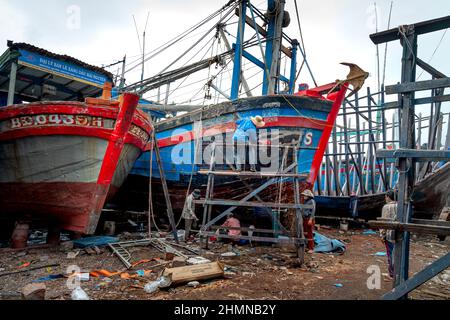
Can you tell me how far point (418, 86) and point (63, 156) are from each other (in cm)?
577

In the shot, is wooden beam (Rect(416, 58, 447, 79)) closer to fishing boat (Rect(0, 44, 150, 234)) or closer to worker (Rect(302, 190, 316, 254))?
worker (Rect(302, 190, 316, 254))

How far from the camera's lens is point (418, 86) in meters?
2.49

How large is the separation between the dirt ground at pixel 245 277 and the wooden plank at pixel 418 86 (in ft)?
8.53

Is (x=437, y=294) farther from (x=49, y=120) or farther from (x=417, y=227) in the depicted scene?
(x=49, y=120)

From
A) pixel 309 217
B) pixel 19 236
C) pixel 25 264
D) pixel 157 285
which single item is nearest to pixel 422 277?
pixel 157 285

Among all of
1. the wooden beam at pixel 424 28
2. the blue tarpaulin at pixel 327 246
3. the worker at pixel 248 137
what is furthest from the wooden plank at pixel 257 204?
the wooden beam at pixel 424 28

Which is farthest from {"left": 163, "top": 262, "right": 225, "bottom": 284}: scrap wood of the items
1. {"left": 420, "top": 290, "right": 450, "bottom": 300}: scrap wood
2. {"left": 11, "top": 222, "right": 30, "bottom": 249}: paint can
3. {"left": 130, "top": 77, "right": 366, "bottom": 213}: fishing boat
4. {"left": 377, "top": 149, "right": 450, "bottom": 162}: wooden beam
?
{"left": 11, "top": 222, "right": 30, "bottom": 249}: paint can

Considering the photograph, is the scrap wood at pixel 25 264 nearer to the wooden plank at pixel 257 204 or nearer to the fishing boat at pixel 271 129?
the fishing boat at pixel 271 129

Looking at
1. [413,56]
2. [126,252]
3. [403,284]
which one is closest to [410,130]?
[413,56]

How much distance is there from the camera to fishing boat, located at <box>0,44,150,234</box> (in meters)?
5.16

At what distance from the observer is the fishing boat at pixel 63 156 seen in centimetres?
516

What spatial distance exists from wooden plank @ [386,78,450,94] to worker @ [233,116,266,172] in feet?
12.0

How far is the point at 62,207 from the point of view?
5285 mm
